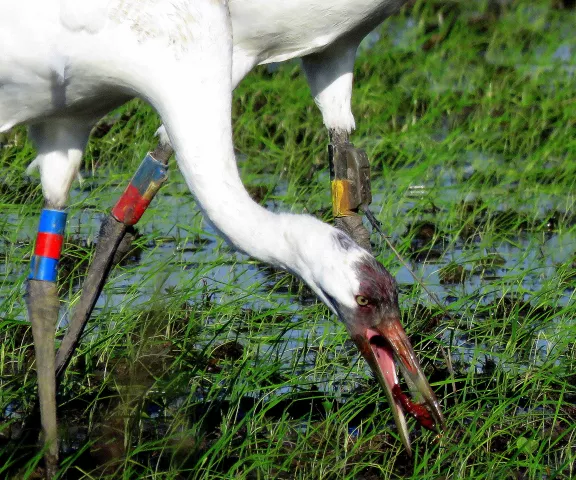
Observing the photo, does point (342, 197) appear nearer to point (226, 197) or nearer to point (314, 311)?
point (314, 311)

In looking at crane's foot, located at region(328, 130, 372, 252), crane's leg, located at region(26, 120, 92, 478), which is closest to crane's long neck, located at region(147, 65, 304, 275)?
crane's leg, located at region(26, 120, 92, 478)

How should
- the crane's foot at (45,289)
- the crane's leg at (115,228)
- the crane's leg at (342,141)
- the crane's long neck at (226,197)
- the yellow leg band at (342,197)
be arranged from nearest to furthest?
1. the crane's long neck at (226,197)
2. the crane's foot at (45,289)
3. the crane's leg at (115,228)
4. the crane's leg at (342,141)
5. the yellow leg band at (342,197)

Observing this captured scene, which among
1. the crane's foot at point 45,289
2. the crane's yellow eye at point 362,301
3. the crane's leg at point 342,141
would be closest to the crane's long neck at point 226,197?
the crane's yellow eye at point 362,301

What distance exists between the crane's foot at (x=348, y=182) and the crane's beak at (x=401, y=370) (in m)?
1.88

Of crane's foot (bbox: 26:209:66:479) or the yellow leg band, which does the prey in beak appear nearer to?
crane's foot (bbox: 26:209:66:479)

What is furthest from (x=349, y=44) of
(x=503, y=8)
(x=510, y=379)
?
(x=503, y=8)

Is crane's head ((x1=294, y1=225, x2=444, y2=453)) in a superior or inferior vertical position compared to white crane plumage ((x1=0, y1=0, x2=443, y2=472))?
inferior

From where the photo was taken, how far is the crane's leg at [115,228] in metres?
6.21

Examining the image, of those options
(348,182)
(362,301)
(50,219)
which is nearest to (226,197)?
(362,301)

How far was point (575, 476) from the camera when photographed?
5387mm

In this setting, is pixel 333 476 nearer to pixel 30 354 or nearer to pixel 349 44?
pixel 30 354

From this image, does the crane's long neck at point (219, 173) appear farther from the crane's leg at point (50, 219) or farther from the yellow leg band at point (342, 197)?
the yellow leg band at point (342, 197)

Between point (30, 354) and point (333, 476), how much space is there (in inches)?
66.5

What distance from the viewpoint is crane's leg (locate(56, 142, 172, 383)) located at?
621cm
